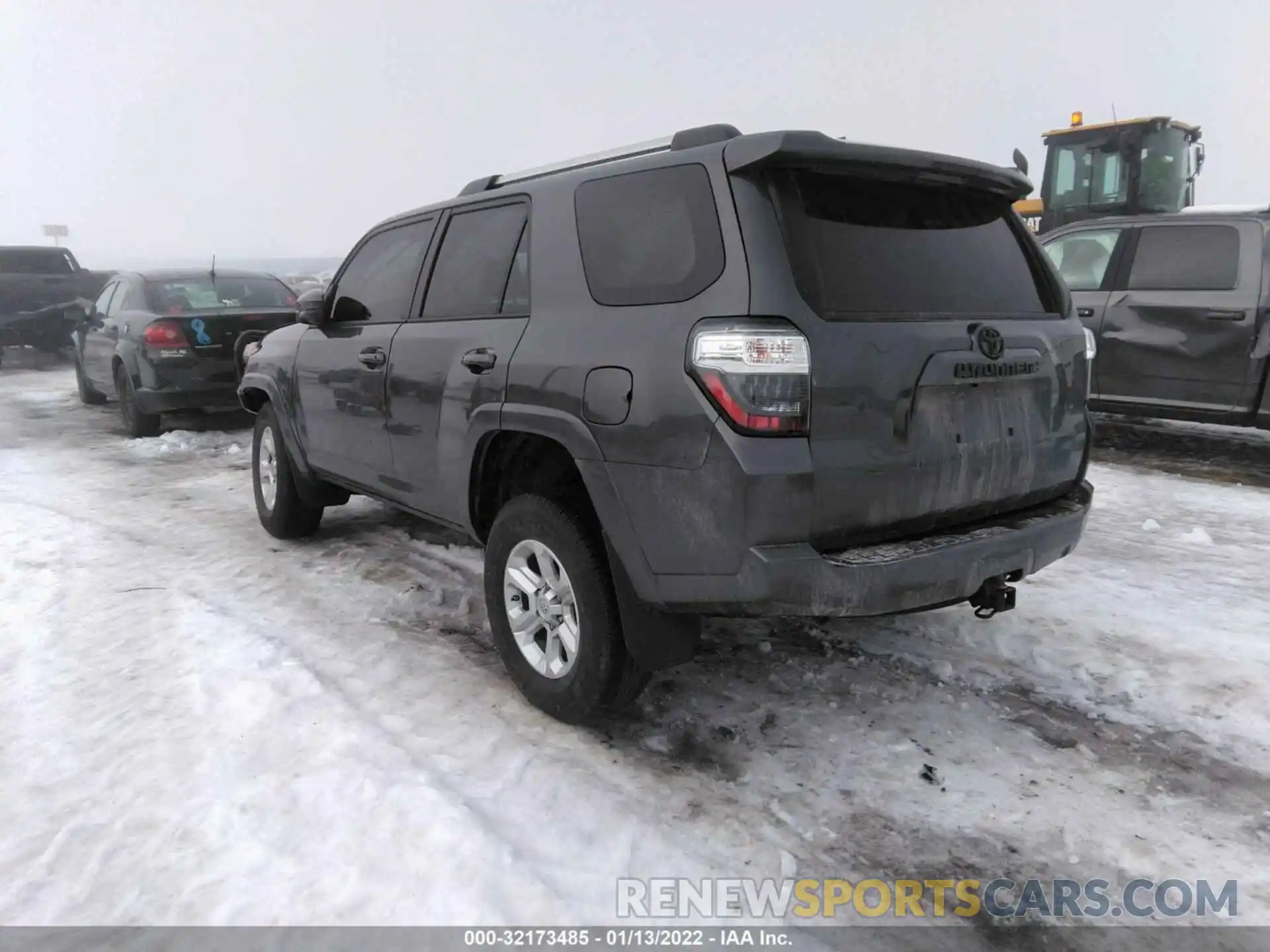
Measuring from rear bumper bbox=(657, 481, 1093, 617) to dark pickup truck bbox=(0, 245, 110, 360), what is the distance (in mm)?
16924

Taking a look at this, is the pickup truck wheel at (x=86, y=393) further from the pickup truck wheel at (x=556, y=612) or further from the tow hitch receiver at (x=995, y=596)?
the tow hitch receiver at (x=995, y=596)

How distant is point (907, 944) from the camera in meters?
2.14

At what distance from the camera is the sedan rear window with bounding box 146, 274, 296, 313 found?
891 cm

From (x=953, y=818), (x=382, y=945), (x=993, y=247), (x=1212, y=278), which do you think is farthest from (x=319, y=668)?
(x=1212, y=278)

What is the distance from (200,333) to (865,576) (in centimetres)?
786

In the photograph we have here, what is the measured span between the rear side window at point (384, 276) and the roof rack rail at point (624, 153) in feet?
1.18

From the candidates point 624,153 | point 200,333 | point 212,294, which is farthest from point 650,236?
point 212,294

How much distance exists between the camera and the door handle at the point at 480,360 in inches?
130

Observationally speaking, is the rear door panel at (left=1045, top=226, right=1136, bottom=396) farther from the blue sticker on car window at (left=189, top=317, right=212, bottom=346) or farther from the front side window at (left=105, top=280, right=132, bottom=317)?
the front side window at (left=105, top=280, right=132, bottom=317)

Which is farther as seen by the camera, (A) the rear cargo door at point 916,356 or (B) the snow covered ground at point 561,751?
(A) the rear cargo door at point 916,356

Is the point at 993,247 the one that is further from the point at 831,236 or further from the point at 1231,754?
the point at 1231,754

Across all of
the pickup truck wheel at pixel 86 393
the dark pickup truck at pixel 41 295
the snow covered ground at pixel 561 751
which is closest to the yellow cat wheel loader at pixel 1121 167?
the snow covered ground at pixel 561 751

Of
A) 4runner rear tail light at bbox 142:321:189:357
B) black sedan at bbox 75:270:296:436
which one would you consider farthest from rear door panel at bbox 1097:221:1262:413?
4runner rear tail light at bbox 142:321:189:357

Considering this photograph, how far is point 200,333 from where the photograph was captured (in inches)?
332
